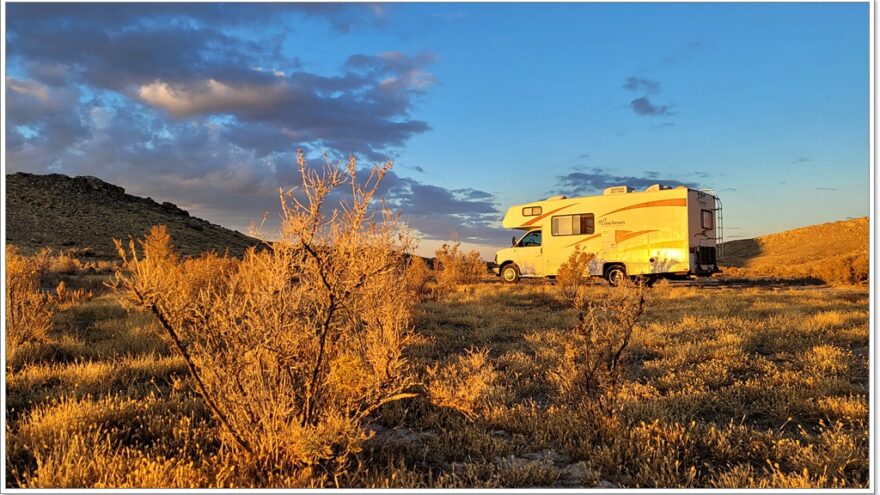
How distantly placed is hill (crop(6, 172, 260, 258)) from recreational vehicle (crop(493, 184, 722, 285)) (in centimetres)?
2212

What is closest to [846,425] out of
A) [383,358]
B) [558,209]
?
[383,358]

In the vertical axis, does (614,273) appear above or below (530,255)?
below

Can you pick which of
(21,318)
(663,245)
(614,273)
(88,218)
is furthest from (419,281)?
(88,218)

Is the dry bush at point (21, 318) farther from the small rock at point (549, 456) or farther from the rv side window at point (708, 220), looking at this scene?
the rv side window at point (708, 220)

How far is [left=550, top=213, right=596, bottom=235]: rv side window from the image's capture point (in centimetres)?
1750

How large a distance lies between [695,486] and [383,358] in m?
2.96

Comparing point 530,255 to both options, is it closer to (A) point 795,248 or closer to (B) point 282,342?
(B) point 282,342

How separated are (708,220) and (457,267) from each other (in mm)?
8655

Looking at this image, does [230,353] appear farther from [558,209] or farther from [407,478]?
[558,209]

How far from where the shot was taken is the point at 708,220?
56.5 feet

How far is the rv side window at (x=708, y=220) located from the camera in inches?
664

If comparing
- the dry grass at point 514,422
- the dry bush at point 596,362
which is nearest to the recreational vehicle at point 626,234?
the dry grass at point 514,422

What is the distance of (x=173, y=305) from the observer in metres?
2.96

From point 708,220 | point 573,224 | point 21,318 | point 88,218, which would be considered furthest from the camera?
point 88,218
